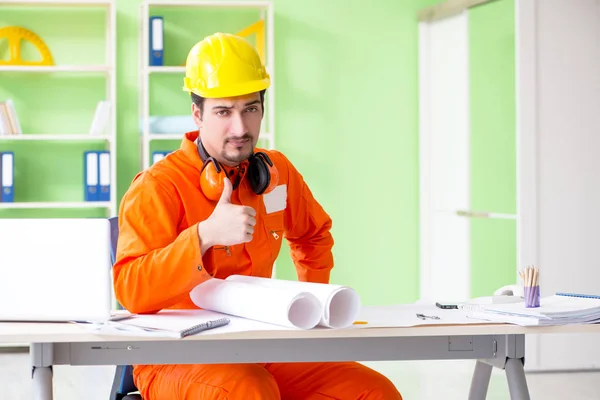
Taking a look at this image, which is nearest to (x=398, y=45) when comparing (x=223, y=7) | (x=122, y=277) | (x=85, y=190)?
(x=223, y=7)

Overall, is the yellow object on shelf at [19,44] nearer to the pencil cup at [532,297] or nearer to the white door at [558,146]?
the white door at [558,146]

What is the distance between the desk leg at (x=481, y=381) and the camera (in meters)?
2.32

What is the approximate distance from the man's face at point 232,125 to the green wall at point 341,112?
318 cm

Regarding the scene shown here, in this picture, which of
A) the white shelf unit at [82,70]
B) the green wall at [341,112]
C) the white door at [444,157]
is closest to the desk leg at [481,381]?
the white door at [444,157]

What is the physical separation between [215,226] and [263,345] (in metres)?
0.29

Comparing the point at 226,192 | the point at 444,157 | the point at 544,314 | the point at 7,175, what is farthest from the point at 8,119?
the point at 544,314

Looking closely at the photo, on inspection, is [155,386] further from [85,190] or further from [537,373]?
[85,190]

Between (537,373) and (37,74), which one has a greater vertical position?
(37,74)

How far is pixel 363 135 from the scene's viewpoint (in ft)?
18.4

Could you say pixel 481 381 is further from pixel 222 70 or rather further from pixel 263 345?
pixel 222 70

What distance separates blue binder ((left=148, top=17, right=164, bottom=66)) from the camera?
16.5 feet

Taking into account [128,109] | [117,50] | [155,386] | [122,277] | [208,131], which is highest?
[117,50]

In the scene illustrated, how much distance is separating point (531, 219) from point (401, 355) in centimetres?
264

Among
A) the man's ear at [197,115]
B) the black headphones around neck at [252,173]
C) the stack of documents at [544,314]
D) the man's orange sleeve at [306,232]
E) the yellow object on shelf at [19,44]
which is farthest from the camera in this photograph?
the yellow object on shelf at [19,44]
